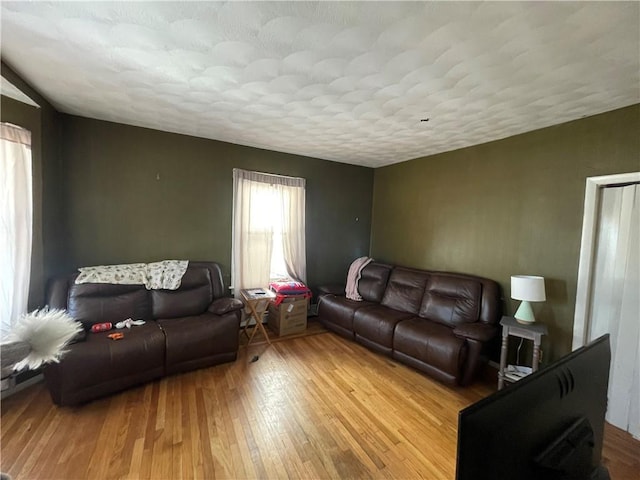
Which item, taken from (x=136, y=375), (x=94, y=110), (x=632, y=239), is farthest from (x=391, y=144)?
(x=136, y=375)

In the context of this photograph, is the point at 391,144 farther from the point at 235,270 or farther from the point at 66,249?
the point at 66,249

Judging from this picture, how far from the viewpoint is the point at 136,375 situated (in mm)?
2285

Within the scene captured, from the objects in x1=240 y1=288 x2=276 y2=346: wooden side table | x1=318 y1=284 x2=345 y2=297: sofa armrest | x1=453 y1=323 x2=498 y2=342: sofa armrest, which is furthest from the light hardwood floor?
x1=318 y1=284 x2=345 y2=297: sofa armrest

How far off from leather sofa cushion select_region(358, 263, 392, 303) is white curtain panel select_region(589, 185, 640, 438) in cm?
212

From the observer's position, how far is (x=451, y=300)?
305 cm

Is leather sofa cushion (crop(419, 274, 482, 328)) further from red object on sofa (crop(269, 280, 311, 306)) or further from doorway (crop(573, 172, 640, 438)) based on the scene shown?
red object on sofa (crop(269, 280, 311, 306))

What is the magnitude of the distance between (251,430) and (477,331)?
2131mm

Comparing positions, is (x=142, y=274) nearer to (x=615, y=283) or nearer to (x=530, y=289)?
(x=530, y=289)

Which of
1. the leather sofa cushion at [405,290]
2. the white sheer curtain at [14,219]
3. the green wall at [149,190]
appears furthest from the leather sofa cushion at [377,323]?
the white sheer curtain at [14,219]

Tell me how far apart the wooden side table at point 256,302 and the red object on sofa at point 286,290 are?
91 mm

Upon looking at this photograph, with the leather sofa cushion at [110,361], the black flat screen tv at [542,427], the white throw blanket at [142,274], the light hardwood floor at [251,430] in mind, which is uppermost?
the black flat screen tv at [542,427]

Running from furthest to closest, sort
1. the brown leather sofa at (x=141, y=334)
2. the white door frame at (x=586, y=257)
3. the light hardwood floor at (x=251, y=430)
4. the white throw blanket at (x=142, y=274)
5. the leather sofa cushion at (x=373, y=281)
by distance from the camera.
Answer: the leather sofa cushion at (x=373, y=281) → the white throw blanket at (x=142, y=274) → the white door frame at (x=586, y=257) → the brown leather sofa at (x=141, y=334) → the light hardwood floor at (x=251, y=430)

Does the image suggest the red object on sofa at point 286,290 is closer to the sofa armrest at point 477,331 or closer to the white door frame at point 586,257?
the sofa armrest at point 477,331

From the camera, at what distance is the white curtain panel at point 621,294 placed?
2.04 m
